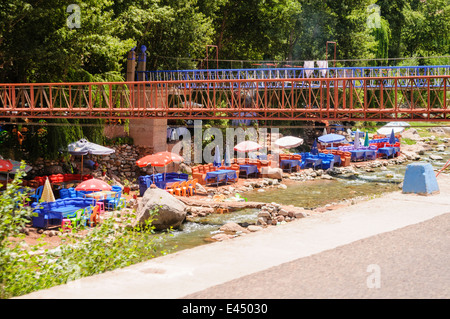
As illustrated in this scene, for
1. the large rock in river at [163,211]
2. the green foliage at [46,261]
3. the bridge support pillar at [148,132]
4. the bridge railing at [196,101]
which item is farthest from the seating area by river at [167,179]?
the bridge railing at [196,101]

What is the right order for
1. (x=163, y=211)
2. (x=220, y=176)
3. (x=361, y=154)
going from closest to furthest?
(x=163, y=211) < (x=220, y=176) < (x=361, y=154)

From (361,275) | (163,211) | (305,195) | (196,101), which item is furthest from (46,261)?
(196,101)

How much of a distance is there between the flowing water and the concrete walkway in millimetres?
6953

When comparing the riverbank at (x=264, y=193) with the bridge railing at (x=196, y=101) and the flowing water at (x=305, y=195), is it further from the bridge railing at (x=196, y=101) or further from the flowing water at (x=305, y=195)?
the bridge railing at (x=196, y=101)

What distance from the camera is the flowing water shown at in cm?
2022

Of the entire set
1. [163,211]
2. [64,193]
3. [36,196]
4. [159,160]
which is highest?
[159,160]

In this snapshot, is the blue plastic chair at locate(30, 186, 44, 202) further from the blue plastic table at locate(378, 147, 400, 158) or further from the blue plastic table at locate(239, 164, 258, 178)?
the blue plastic table at locate(378, 147, 400, 158)

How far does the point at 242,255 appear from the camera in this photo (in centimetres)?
944

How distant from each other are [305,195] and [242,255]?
20.8 metres

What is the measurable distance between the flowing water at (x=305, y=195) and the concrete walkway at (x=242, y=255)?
274 inches

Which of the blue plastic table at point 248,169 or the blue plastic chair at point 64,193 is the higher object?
the blue plastic chair at point 64,193

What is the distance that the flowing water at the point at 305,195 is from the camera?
66.3 feet

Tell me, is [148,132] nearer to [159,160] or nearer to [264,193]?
[159,160]
